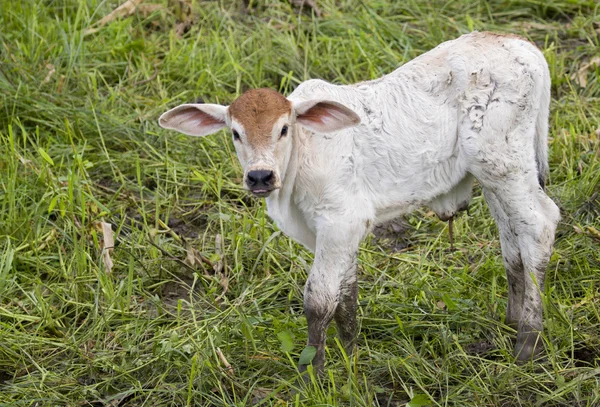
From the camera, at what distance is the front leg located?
15.5 ft

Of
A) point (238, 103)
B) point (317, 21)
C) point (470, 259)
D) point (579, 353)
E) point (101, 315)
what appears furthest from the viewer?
point (317, 21)

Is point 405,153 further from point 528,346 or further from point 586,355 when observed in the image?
point 586,355

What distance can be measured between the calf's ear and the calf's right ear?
15.3 inches

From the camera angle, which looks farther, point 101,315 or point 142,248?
point 142,248

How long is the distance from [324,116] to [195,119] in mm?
662

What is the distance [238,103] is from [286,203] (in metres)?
0.54

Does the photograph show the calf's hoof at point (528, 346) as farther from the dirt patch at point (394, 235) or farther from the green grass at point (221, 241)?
the dirt patch at point (394, 235)

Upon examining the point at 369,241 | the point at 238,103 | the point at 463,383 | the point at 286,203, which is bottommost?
the point at 369,241

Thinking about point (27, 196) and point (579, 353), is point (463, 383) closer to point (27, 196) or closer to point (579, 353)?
point (579, 353)

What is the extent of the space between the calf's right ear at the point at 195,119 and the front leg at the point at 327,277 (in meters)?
0.74

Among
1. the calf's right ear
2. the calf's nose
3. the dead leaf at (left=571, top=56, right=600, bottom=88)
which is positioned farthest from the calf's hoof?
the dead leaf at (left=571, top=56, right=600, bottom=88)

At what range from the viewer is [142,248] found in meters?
6.05

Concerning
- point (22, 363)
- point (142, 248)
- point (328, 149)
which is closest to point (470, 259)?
point (328, 149)

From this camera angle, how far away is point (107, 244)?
5938 millimetres
